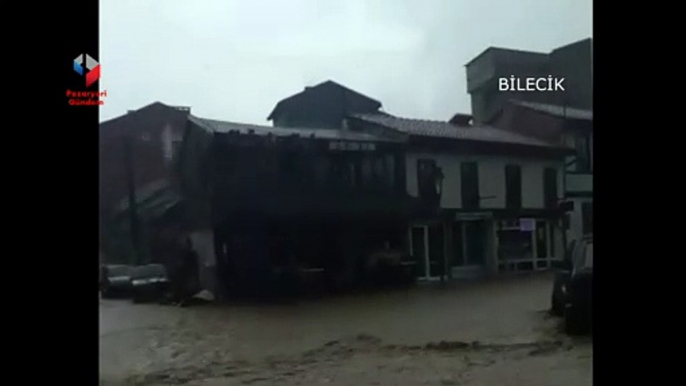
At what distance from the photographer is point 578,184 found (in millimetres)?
2211

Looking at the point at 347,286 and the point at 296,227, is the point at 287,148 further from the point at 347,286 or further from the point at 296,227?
the point at 347,286

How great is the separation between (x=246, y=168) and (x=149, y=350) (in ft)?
2.30

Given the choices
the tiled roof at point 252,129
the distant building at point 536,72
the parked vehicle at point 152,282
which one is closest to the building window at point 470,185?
the distant building at point 536,72

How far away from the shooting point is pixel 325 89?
84.1 inches

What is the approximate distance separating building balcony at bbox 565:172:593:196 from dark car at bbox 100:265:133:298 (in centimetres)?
155

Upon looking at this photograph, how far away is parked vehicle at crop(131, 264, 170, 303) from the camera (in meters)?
2.14

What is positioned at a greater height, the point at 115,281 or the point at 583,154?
the point at 583,154

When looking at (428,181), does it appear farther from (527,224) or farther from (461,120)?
(527,224)
